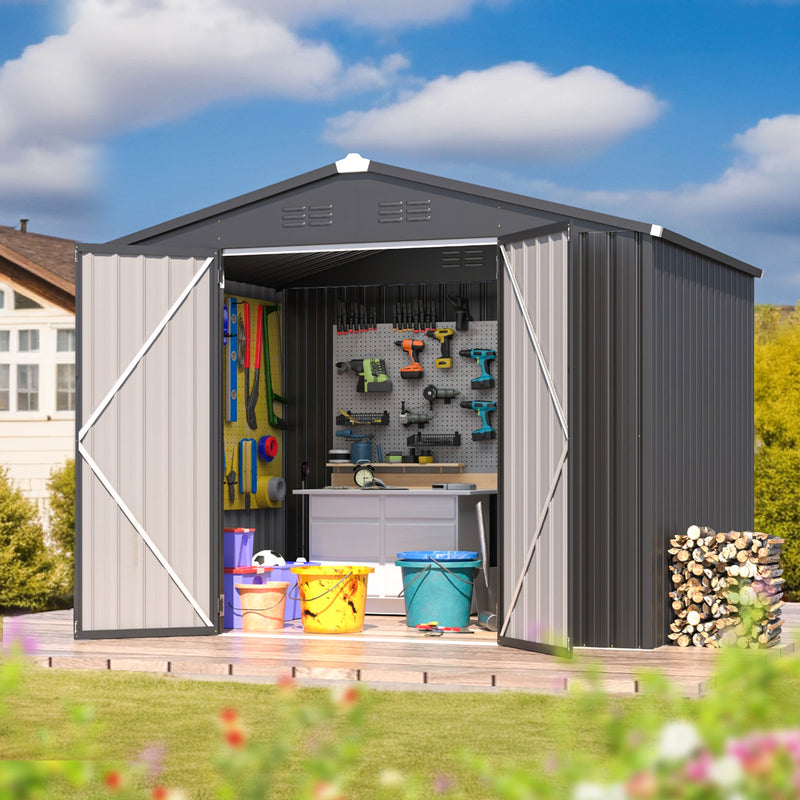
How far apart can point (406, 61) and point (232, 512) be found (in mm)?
28151

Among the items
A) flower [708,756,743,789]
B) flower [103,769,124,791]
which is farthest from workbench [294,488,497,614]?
flower [708,756,743,789]

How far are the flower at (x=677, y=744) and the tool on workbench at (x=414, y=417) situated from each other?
30.4ft

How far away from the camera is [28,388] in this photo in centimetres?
1545

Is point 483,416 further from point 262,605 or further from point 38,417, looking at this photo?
point 38,417

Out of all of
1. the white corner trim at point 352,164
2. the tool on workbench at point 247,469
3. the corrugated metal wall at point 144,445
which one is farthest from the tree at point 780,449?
the corrugated metal wall at point 144,445

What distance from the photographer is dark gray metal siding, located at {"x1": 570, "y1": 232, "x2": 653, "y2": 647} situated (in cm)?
804

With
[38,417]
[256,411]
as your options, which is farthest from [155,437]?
[38,417]

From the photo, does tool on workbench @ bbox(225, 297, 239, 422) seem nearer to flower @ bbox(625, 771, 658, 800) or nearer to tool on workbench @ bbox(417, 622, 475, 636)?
tool on workbench @ bbox(417, 622, 475, 636)

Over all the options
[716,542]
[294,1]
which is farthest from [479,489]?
[294,1]

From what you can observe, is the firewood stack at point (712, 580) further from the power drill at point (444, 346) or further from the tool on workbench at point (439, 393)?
the power drill at point (444, 346)

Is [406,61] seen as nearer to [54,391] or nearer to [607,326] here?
[54,391]

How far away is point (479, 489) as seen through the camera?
10570 millimetres

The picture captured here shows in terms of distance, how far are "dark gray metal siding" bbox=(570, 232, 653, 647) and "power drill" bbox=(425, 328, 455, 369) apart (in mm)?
2896

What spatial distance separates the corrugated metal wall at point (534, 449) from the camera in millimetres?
7898
